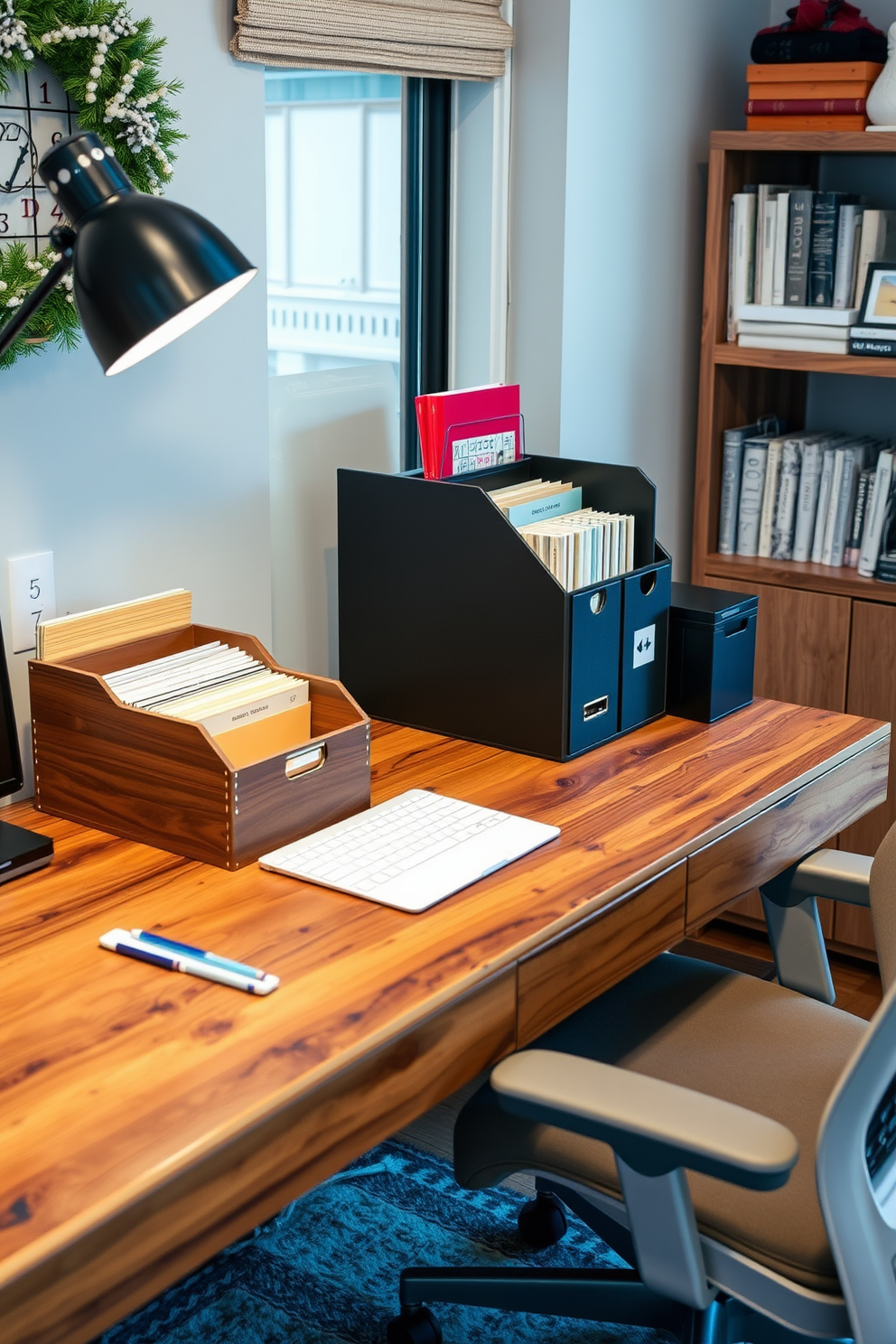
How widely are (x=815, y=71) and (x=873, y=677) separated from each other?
3.72 ft

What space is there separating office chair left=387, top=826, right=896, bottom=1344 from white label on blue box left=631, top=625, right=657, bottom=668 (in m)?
0.36

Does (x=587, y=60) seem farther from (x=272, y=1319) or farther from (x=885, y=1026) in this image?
(x=272, y=1319)

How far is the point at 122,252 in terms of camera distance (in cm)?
134

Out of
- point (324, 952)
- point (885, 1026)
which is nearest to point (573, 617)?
point (324, 952)

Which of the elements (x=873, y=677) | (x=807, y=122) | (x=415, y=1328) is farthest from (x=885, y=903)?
(x=807, y=122)

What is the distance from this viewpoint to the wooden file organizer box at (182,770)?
1.57 meters

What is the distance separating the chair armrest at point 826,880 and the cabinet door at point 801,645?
978 mm

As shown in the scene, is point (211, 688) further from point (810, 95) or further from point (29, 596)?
point (810, 95)

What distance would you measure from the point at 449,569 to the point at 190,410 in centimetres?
41

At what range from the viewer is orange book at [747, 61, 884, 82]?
260 cm

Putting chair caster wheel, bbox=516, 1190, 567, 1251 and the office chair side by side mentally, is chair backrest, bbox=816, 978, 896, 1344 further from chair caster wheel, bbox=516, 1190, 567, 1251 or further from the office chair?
chair caster wheel, bbox=516, 1190, 567, 1251

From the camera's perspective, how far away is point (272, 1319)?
202 centimetres

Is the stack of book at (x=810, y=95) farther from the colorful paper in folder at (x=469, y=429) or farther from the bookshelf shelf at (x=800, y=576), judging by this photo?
the colorful paper in folder at (x=469, y=429)

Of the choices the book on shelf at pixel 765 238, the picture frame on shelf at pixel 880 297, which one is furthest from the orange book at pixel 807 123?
the picture frame on shelf at pixel 880 297
